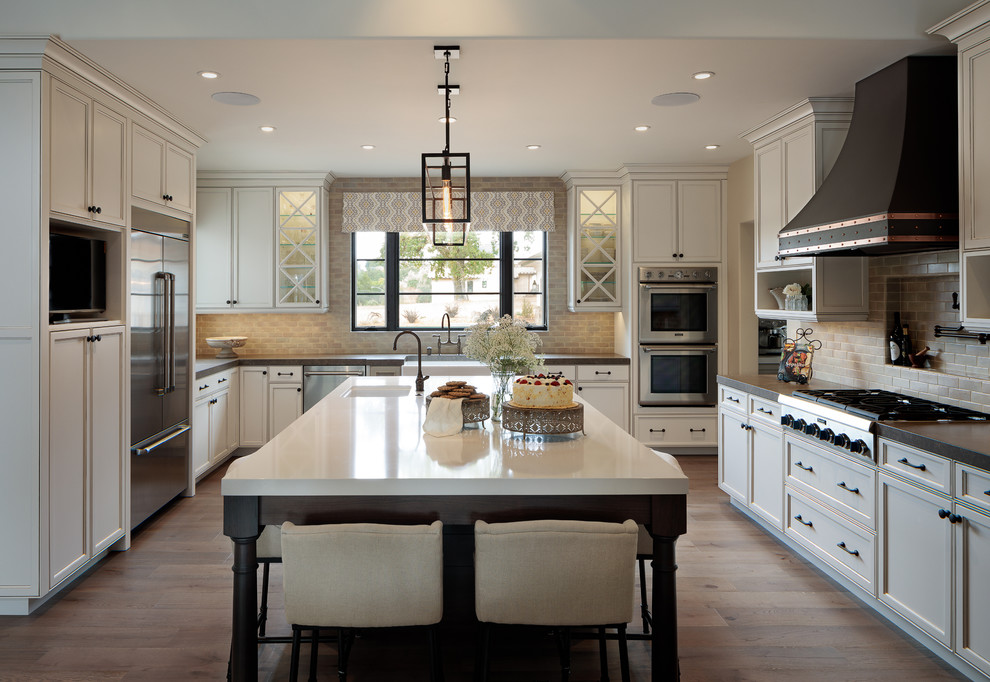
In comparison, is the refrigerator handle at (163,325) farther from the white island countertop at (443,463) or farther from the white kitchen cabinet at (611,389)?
the white kitchen cabinet at (611,389)

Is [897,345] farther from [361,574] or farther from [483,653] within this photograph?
[361,574]

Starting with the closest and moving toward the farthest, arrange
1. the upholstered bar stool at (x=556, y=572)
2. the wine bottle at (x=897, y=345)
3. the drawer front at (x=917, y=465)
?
the upholstered bar stool at (x=556, y=572), the drawer front at (x=917, y=465), the wine bottle at (x=897, y=345)

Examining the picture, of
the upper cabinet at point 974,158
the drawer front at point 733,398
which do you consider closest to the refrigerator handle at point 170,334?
the drawer front at point 733,398

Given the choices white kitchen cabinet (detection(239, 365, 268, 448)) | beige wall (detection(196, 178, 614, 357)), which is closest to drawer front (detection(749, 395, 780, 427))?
beige wall (detection(196, 178, 614, 357))

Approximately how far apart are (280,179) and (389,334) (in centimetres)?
174

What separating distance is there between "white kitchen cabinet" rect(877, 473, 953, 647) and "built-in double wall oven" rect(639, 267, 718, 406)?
10.7ft

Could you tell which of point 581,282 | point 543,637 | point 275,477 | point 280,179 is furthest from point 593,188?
point 275,477

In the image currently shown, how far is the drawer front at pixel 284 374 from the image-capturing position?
245 inches

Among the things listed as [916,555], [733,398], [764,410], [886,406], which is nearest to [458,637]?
[916,555]

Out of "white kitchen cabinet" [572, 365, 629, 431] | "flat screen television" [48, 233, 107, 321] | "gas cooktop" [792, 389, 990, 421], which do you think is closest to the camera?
"gas cooktop" [792, 389, 990, 421]

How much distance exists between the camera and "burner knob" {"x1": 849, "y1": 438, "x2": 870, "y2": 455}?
307cm

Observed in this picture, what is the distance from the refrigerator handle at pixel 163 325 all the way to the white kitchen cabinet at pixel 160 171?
18.6 inches

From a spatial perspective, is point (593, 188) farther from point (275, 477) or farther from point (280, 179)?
point (275, 477)

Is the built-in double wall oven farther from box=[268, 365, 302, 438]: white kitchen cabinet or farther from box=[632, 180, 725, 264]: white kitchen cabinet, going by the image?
box=[268, 365, 302, 438]: white kitchen cabinet
